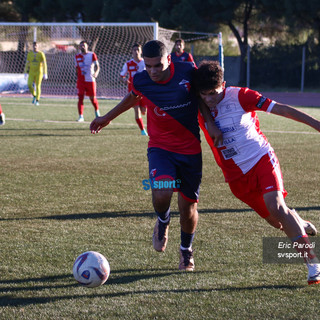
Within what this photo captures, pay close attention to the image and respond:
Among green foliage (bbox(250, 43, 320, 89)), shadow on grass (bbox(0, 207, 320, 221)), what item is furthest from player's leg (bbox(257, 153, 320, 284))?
green foliage (bbox(250, 43, 320, 89))

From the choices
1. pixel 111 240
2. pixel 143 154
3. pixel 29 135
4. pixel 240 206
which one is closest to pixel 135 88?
pixel 111 240

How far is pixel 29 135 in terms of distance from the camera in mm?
13109

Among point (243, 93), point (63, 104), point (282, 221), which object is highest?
point (243, 93)

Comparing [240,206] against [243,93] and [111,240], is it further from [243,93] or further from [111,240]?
[243,93]

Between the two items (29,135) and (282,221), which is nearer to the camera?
(282,221)

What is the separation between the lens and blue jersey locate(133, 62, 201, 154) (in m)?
4.48

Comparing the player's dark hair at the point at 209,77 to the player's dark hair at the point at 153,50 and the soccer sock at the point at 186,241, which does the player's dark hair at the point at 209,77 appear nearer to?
the player's dark hair at the point at 153,50

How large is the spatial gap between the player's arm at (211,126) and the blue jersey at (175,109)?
148 millimetres

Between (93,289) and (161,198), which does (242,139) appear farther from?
(93,289)

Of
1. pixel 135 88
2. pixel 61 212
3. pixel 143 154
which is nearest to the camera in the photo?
pixel 135 88

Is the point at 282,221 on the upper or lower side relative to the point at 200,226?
upper

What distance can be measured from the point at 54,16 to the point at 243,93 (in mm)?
38319

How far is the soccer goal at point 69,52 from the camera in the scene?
25812mm

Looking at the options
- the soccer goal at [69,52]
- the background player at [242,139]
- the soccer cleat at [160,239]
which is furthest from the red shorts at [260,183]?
the soccer goal at [69,52]
